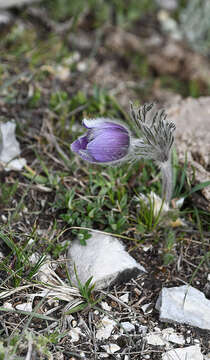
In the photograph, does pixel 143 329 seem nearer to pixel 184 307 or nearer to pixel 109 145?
pixel 184 307

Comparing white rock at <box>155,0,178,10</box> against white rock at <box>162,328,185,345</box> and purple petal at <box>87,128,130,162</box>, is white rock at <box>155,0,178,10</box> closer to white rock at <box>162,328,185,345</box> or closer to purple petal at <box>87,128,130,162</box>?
purple petal at <box>87,128,130,162</box>

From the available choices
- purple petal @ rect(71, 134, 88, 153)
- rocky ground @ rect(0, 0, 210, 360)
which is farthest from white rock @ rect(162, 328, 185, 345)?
purple petal @ rect(71, 134, 88, 153)

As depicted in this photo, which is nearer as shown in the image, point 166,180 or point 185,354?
point 185,354

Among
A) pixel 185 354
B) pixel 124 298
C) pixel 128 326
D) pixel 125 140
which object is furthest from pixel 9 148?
pixel 185 354

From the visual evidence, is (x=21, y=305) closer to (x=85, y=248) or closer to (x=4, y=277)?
(x=4, y=277)

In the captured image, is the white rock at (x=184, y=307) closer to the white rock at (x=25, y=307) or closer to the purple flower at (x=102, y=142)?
the white rock at (x=25, y=307)

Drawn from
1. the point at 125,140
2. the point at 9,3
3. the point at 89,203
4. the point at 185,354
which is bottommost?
the point at 185,354

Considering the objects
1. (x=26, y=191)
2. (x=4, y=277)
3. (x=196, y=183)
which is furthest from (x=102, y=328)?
(x=196, y=183)
